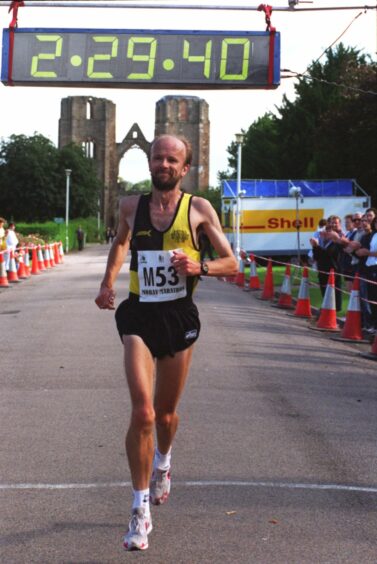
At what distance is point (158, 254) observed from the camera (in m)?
5.29

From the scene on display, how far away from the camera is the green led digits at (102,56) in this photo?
17484 mm

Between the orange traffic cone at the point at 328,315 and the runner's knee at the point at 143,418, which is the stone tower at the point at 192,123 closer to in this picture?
the orange traffic cone at the point at 328,315

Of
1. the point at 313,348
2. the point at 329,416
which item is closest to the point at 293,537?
the point at 329,416

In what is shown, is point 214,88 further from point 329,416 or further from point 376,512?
point 376,512

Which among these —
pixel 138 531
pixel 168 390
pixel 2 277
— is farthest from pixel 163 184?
pixel 2 277

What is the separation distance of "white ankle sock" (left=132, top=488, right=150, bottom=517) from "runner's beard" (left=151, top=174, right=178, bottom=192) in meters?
1.49

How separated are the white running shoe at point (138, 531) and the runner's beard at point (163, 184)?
5.18 ft

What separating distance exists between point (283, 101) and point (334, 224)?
2048 inches

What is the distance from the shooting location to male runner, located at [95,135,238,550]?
5223 mm

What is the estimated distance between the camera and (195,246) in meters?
5.38

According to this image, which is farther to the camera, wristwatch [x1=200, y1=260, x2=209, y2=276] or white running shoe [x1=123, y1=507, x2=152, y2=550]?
wristwatch [x1=200, y1=260, x2=209, y2=276]

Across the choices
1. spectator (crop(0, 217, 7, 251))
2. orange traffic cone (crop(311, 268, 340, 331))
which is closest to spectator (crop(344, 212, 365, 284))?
orange traffic cone (crop(311, 268, 340, 331))

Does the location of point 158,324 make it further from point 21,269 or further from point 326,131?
point 326,131

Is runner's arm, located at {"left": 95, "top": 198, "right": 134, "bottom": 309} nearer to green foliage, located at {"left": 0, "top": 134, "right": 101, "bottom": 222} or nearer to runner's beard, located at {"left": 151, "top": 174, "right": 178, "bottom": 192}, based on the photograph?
runner's beard, located at {"left": 151, "top": 174, "right": 178, "bottom": 192}
